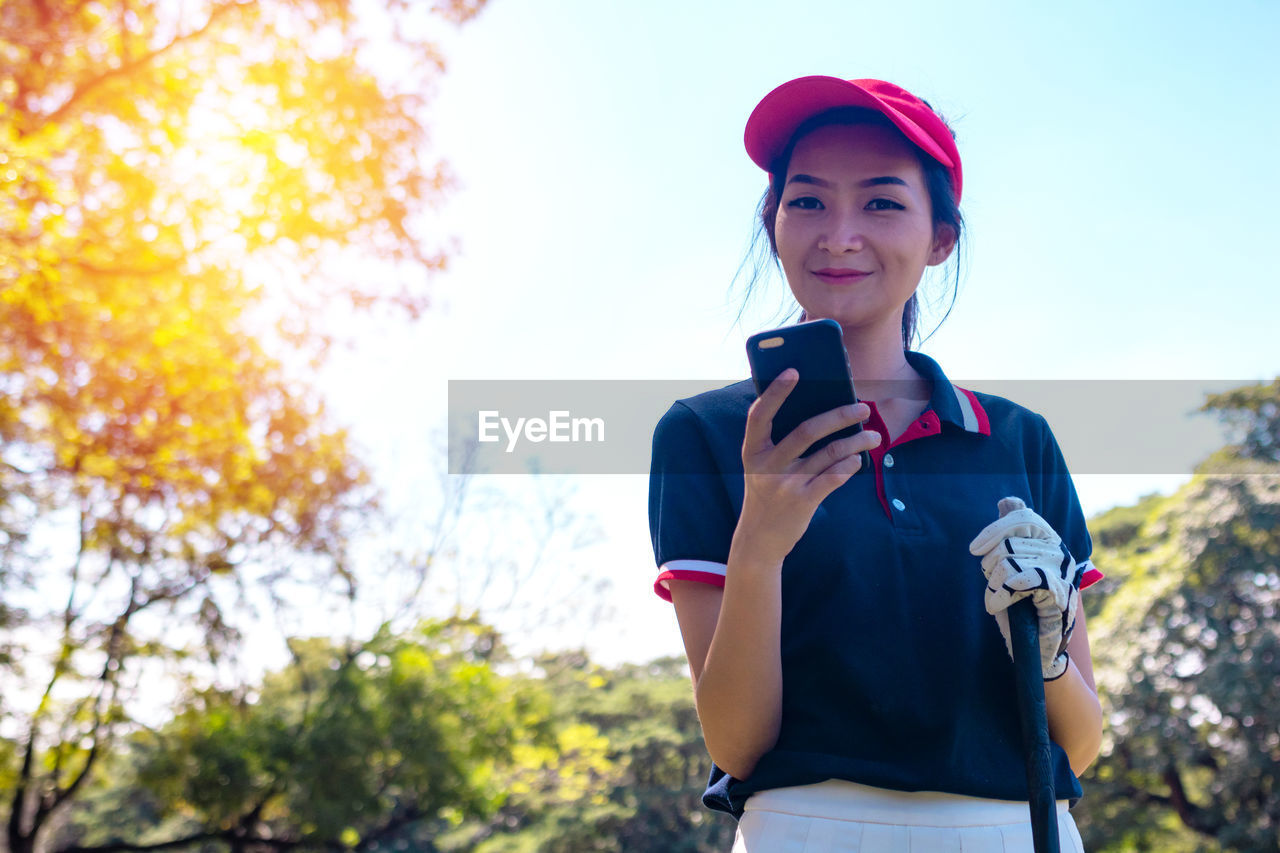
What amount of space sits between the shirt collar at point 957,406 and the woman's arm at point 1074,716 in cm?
27

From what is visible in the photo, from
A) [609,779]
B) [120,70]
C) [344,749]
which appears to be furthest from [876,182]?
[609,779]

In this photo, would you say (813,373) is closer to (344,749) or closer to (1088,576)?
(1088,576)

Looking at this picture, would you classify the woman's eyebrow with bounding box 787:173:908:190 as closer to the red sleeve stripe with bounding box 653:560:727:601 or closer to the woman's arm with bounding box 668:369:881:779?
the woman's arm with bounding box 668:369:881:779

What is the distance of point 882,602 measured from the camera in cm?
106

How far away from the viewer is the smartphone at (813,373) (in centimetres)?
94

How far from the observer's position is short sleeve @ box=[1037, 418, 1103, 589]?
4.23 feet

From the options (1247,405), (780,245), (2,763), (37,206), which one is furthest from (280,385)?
(1247,405)

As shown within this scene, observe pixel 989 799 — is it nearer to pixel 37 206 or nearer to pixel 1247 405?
pixel 37 206

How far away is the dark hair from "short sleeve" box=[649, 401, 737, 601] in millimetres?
315

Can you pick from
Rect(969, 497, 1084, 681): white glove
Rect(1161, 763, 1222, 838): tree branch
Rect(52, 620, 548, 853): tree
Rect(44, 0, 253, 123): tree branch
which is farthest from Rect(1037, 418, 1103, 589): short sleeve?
Rect(1161, 763, 1222, 838): tree branch

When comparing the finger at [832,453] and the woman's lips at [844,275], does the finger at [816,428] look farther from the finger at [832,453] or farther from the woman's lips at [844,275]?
the woman's lips at [844,275]

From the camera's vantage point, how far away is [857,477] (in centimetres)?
114

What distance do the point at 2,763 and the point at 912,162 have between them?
10.5 metres

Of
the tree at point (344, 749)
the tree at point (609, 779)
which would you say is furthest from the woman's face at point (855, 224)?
the tree at point (609, 779)
